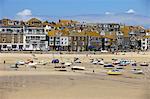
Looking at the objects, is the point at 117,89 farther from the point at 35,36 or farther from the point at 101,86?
the point at 35,36

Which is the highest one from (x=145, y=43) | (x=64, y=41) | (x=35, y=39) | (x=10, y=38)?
(x=10, y=38)

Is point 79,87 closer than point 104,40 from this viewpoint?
Yes

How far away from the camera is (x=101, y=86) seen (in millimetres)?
15953

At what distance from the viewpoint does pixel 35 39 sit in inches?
1816

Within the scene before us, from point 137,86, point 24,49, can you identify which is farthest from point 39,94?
point 24,49

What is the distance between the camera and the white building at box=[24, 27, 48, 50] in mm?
45906

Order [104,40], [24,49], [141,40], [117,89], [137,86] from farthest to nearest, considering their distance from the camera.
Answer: [141,40]
[104,40]
[24,49]
[137,86]
[117,89]

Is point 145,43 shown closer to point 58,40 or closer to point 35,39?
point 58,40

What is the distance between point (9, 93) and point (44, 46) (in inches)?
1296

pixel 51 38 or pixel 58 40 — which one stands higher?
pixel 51 38

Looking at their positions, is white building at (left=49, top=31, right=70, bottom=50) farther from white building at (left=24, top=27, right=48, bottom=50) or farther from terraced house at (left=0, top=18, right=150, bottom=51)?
white building at (left=24, top=27, right=48, bottom=50)

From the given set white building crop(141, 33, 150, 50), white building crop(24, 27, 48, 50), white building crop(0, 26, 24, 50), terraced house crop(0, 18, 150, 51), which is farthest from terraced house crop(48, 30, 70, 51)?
white building crop(141, 33, 150, 50)

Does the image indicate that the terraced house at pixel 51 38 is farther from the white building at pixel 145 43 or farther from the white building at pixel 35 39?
the white building at pixel 145 43

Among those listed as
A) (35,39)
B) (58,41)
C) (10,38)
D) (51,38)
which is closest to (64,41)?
(58,41)
